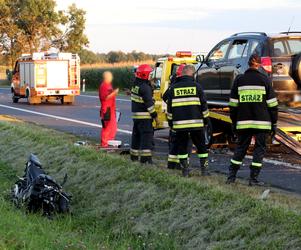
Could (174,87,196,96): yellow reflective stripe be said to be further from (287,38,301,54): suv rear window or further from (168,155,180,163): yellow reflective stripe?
(287,38,301,54): suv rear window

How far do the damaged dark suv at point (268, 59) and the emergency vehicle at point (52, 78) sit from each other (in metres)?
18.1

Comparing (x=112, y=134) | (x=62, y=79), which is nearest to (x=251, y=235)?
(x=112, y=134)

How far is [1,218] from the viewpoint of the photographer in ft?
22.5

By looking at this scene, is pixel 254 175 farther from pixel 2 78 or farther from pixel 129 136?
pixel 2 78

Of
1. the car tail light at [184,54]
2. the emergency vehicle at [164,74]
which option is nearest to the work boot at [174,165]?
the emergency vehicle at [164,74]

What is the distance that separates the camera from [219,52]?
1220cm

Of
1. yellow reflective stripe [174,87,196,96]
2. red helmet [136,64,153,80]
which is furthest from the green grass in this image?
red helmet [136,64,153,80]

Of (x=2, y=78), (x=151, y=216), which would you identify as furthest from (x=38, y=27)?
(x=151, y=216)

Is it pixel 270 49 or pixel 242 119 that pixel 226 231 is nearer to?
pixel 242 119

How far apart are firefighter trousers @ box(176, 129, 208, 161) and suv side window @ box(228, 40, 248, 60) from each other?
3177mm

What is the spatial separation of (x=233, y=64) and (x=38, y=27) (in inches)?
2338

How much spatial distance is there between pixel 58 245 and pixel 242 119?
3.34 m

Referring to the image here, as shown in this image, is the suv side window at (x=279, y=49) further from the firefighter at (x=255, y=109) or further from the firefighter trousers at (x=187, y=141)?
the firefighter trousers at (x=187, y=141)

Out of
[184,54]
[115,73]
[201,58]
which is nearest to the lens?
[201,58]
